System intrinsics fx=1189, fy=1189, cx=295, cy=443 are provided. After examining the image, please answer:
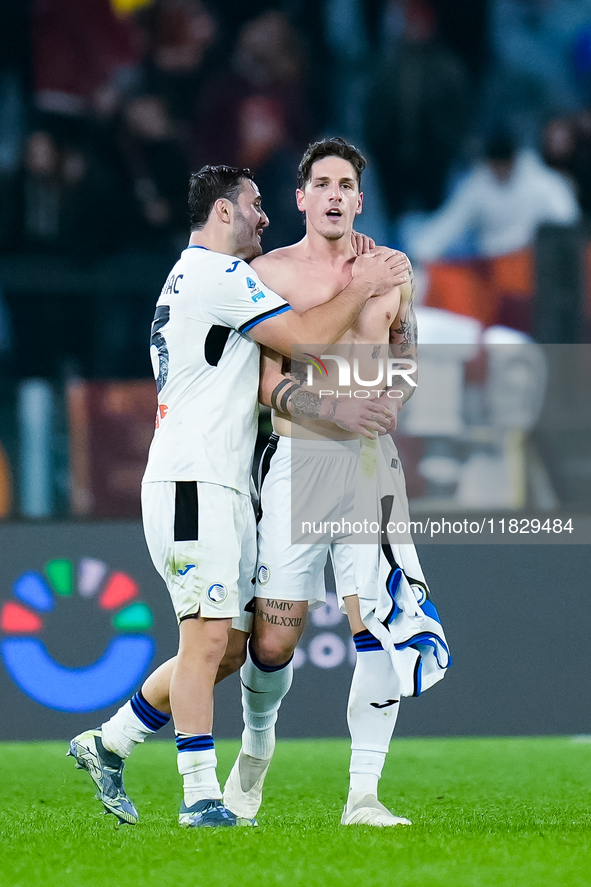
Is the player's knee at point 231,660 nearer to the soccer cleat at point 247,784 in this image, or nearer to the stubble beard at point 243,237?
the soccer cleat at point 247,784

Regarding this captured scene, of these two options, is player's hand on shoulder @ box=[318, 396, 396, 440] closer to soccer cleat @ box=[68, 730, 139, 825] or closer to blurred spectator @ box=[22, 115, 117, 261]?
soccer cleat @ box=[68, 730, 139, 825]

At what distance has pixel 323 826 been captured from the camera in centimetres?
324

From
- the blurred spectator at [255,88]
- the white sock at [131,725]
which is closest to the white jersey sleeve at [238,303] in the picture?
the white sock at [131,725]

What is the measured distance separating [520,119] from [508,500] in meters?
2.66

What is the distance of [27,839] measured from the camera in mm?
3025

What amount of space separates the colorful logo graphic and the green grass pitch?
24 centimetres

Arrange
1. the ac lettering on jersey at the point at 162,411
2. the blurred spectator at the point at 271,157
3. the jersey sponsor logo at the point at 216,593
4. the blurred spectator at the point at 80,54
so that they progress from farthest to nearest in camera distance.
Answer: the blurred spectator at the point at 80,54 < the blurred spectator at the point at 271,157 < the ac lettering on jersey at the point at 162,411 < the jersey sponsor logo at the point at 216,593

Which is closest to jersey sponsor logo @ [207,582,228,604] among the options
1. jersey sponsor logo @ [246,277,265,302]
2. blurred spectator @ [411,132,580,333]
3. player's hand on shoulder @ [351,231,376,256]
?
jersey sponsor logo @ [246,277,265,302]

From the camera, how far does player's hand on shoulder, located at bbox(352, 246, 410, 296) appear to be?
3416mm

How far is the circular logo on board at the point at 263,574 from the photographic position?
3.40 meters

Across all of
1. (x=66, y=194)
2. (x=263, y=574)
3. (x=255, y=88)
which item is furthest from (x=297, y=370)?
(x=255, y=88)

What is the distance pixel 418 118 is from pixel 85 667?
381 centimetres

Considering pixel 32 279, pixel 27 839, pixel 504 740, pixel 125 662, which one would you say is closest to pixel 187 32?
pixel 32 279

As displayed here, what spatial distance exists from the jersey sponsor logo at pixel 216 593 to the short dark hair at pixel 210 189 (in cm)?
105
